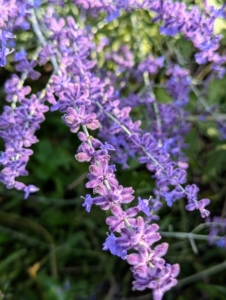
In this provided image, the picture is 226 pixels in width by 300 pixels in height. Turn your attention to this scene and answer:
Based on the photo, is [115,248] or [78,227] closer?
[115,248]

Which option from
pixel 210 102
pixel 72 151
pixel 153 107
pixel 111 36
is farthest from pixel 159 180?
pixel 72 151

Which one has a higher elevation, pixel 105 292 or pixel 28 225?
pixel 28 225

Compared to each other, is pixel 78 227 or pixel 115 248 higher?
pixel 115 248

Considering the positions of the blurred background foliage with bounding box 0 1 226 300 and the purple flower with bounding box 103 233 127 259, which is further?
the blurred background foliage with bounding box 0 1 226 300

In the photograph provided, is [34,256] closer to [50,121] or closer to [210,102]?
[50,121]

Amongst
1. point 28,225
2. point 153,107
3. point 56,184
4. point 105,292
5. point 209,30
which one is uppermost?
point 209,30

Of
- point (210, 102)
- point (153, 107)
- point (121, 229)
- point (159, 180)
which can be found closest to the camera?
point (121, 229)

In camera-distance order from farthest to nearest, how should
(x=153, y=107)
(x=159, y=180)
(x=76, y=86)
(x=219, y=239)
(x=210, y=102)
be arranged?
(x=210, y=102), (x=153, y=107), (x=219, y=239), (x=159, y=180), (x=76, y=86)

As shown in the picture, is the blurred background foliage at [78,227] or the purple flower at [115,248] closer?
the purple flower at [115,248]
